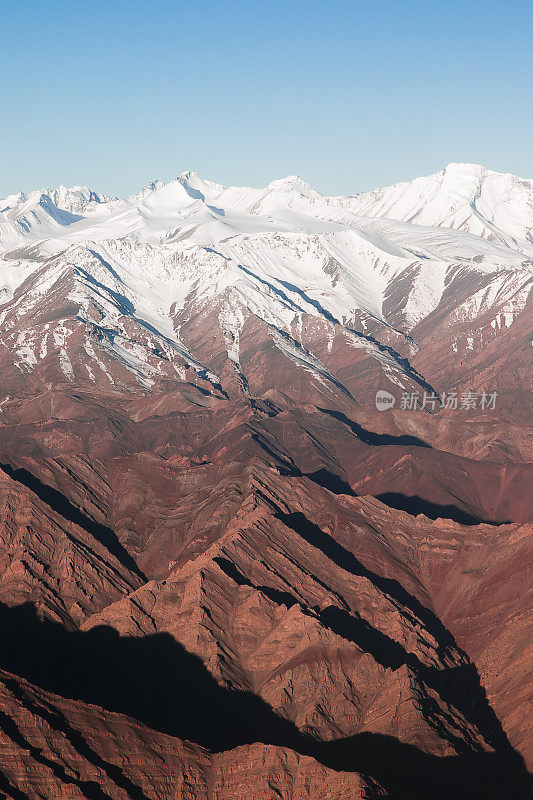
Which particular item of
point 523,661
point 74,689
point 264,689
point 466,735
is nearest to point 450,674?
point 523,661

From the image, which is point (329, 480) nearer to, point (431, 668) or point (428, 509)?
point (428, 509)

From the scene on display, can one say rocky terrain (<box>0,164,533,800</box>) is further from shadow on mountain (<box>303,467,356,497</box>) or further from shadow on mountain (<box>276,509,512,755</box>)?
shadow on mountain (<box>303,467,356,497</box>)

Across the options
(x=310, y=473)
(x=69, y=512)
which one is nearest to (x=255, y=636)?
(x=69, y=512)

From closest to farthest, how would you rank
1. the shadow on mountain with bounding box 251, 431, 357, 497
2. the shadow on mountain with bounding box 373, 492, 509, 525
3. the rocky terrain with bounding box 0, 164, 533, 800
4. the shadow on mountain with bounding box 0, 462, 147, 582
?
the rocky terrain with bounding box 0, 164, 533, 800 → the shadow on mountain with bounding box 0, 462, 147, 582 → the shadow on mountain with bounding box 373, 492, 509, 525 → the shadow on mountain with bounding box 251, 431, 357, 497

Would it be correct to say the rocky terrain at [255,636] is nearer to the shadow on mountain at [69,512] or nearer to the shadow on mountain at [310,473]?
the shadow on mountain at [69,512]

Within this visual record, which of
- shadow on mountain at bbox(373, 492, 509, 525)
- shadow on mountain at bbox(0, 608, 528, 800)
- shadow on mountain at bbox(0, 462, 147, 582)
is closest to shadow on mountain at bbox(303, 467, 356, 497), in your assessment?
shadow on mountain at bbox(373, 492, 509, 525)

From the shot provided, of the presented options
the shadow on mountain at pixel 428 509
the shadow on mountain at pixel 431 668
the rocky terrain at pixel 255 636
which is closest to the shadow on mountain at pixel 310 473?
the shadow on mountain at pixel 428 509
